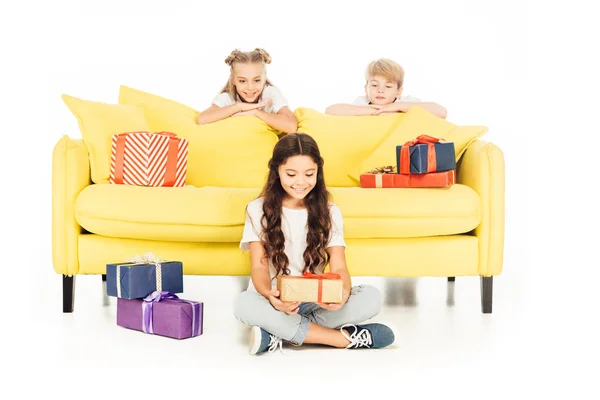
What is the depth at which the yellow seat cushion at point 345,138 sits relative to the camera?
411 centimetres

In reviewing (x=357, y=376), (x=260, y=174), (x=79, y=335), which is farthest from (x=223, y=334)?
(x=260, y=174)

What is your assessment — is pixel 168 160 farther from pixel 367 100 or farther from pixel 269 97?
pixel 367 100

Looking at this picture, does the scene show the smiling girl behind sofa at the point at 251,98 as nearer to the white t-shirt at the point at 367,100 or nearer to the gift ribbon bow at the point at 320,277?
the white t-shirt at the point at 367,100

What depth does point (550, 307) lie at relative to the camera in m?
Result: 3.63

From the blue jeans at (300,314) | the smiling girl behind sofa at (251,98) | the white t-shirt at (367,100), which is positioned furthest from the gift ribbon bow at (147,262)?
the white t-shirt at (367,100)

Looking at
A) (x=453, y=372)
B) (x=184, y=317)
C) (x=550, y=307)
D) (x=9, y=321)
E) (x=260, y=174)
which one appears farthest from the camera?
(x=260, y=174)

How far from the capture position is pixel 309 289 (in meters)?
2.73

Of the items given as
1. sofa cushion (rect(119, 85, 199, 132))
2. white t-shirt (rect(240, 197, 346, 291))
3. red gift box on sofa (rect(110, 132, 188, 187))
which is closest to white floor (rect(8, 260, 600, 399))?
white t-shirt (rect(240, 197, 346, 291))

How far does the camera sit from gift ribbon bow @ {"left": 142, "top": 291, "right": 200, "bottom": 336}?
10.0ft

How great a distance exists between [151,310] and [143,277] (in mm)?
131

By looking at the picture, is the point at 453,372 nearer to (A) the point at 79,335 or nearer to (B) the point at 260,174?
(A) the point at 79,335

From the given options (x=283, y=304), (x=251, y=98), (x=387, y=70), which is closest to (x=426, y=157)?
(x=387, y=70)

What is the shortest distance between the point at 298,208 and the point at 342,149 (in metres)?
1.10

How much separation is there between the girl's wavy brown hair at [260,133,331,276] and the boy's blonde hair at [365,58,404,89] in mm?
1354
